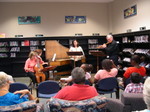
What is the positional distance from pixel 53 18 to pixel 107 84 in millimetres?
6596

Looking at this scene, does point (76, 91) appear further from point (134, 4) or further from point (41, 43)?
point (41, 43)

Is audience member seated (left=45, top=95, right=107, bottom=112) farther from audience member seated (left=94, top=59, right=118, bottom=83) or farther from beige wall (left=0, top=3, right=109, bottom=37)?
beige wall (left=0, top=3, right=109, bottom=37)

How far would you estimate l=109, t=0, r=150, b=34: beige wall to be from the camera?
21.2 feet

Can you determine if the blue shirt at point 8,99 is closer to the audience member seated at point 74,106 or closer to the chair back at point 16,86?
the audience member seated at point 74,106

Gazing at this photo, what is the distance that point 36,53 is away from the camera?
6016 millimetres

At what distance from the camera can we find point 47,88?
366 centimetres

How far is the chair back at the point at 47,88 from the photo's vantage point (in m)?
3.61

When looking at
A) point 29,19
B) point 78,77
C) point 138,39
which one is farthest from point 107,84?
point 29,19

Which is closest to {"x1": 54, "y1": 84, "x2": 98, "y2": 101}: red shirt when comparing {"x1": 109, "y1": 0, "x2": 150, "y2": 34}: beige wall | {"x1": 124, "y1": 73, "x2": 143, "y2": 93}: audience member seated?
{"x1": 124, "y1": 73, "x2": 143, "y2": 93}: audience member seated

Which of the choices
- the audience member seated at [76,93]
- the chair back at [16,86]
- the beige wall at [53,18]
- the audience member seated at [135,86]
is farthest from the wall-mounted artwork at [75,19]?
the audience member seated at [76,93]

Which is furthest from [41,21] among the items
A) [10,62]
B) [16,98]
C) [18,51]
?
[16,98]

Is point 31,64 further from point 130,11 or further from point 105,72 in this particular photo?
point 130,11

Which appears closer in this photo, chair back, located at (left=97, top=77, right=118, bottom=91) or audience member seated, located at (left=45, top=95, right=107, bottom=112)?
audience member seated, located at (left=45, top=95, right=107, bottom=112)

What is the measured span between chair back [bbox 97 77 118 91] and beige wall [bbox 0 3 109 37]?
20.4ft
